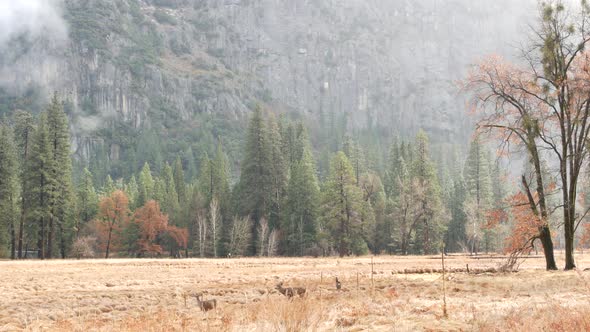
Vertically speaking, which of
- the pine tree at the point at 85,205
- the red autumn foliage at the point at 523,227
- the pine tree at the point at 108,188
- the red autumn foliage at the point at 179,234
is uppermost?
the pine tree at the point at 108,188

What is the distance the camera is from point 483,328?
786cm

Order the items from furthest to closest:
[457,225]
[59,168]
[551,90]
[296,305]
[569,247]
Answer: [457,225] < [59,168] < [551,90] < [569,247] < [296,305]

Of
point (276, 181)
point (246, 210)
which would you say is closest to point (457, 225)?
point (276, 181)

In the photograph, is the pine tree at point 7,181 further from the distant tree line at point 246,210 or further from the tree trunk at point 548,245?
the tree trunk at point 548,245

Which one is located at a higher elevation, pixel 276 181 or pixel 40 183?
pixel 276 181

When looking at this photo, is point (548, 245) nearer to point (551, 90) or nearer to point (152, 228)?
point (551, 90)

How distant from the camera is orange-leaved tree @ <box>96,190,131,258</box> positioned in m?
62.8

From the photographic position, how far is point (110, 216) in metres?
63.0

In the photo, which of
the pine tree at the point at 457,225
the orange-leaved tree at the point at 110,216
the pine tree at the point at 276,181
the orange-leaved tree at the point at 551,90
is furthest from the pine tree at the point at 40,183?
the pine tree at the point at 457,225

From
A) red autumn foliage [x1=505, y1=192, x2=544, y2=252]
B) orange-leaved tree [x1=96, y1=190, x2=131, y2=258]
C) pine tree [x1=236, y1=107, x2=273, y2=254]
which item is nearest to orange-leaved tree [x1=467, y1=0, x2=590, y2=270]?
red autumn foliage [x1=505, y1=192, x2=544, y2=252]

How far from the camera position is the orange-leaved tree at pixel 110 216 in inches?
2470

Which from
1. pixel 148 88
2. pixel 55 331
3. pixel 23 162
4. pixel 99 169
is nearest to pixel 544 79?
pixel 55 331

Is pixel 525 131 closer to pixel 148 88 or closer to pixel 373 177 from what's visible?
pixel 373 177

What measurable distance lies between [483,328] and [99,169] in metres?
149
